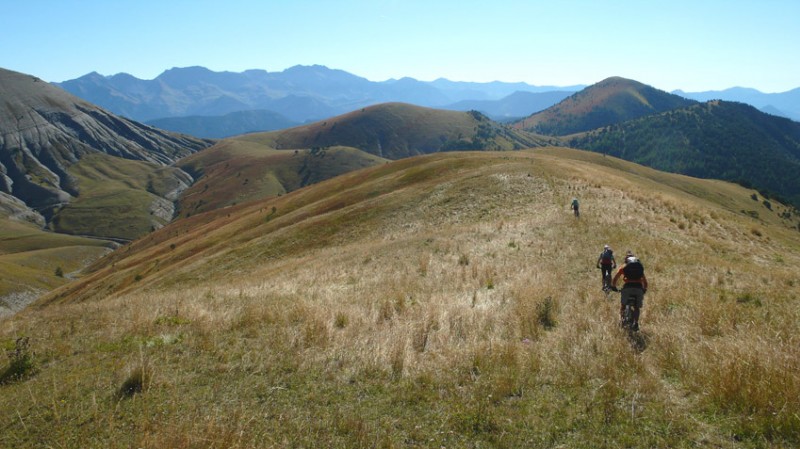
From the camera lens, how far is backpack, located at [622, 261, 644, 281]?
11.2m

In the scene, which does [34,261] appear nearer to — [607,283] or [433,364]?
[433,364]

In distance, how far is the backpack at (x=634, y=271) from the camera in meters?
11.2

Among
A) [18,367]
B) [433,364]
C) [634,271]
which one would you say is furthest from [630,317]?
[18,367]

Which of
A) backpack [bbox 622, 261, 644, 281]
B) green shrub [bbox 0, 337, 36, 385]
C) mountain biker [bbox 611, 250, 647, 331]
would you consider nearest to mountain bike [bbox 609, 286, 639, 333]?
mountain biker [bbox 611, 250, 647, 331]

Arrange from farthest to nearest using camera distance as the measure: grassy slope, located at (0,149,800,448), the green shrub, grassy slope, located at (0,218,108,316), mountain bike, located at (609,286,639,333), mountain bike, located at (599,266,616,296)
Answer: grassy slope, located at (0,218,108,316), mountain bike, located at (599,266,616,296), mountain bike, located at (609,286,639,333), the green shrub, grassy slope, located at (0,149,800,448)

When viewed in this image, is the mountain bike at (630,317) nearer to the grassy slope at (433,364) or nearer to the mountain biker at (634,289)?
the mountain biker at (634,289)

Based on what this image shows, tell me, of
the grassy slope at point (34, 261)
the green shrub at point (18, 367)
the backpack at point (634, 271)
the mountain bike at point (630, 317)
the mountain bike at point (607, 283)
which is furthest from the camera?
the grassy slope at point (34, 261)

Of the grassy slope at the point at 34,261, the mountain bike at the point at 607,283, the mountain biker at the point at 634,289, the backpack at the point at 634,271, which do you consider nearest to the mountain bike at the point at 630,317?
the mountain biker at the point at 634,289

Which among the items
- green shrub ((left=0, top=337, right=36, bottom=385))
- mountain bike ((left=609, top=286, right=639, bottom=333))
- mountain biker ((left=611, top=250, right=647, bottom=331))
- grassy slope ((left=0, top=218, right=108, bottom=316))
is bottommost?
grassy slope ((left=0, top=218, right=108, bottom=316))

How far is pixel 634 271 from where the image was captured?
11344 millimetres

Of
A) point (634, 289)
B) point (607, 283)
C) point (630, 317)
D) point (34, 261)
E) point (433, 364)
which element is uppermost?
point (634, 289)

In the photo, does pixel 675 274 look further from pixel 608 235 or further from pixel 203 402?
pixel 203 402

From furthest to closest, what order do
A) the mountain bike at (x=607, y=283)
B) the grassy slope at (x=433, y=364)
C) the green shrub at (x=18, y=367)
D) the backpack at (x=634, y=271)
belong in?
the mountain bike at (x=607, y=283), the backpack at (x=634, y=271), the green shrub at (x=18, y=367), the grassy slope at (x=433, y=364)

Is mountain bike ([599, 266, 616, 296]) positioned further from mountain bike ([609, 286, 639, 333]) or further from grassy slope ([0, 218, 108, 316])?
grassy slope ([0, 218, 108, 316])
